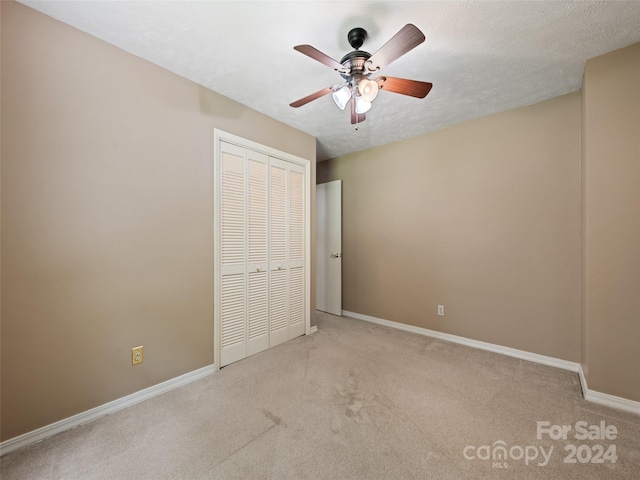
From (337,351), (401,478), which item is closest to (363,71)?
(401,478)

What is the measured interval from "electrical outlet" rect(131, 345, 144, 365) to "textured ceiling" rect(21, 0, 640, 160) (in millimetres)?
2117

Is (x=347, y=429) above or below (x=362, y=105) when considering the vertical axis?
below

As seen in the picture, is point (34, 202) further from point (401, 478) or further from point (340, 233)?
point (340, 233)

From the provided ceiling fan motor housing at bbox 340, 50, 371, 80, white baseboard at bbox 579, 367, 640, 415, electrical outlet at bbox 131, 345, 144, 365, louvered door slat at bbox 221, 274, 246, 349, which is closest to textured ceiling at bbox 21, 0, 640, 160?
ceiling fan motor housing at bbox 340, 50, 371, 80

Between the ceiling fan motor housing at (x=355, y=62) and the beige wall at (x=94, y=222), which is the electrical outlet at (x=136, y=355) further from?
the ceiling fan motor housing at (x=355, y=62)

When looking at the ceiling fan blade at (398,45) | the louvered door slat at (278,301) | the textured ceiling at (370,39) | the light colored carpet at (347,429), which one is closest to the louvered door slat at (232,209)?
the louvered door slat at (278,301)

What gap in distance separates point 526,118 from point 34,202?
155 inches

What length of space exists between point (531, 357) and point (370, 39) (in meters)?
3.09

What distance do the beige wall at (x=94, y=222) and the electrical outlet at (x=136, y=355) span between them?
4 centimetres

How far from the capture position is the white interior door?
399 cm

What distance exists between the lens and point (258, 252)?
2697 millimetres

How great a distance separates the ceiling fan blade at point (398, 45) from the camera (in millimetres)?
1230

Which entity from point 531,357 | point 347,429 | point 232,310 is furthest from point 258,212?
point 531,357

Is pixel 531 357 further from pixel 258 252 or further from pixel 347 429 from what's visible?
pixel 258 252
